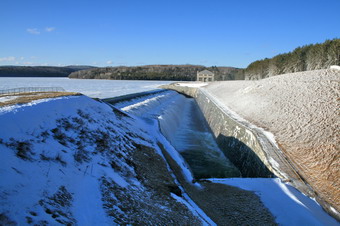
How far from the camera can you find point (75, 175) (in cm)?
667

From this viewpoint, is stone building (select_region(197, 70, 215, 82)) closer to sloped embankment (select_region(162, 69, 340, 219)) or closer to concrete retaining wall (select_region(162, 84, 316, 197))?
sloped embankment (select_region(162, 69, 340, 219))

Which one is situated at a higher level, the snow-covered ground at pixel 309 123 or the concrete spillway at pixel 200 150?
the snow-covered ground at pixel 309 123

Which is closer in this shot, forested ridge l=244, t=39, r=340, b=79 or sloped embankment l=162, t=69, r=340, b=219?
sloped embankment l=162, t=69, r=340, b=219

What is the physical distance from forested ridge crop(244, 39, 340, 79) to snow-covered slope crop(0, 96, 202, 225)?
136 ft

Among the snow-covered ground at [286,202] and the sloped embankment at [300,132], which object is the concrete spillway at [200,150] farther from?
the snow-covered ground at [286,202]

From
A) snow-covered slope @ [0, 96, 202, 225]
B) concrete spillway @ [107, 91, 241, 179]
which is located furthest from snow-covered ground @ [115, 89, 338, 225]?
concrete spillway @ [107, 91, 241, 179]

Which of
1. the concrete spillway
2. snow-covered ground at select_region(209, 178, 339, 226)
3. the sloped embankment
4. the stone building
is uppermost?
the stone building

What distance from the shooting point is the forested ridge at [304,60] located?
1563 inches

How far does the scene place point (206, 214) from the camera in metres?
8.08

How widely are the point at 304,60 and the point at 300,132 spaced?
1754 inches

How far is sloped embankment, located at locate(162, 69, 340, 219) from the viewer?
10.1 meters

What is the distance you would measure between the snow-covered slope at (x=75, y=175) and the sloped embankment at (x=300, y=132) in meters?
5.63

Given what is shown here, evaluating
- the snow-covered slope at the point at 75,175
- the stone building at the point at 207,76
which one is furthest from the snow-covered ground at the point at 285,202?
the stone building at the point at 207,76

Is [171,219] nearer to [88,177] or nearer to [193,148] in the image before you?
[88,177]
